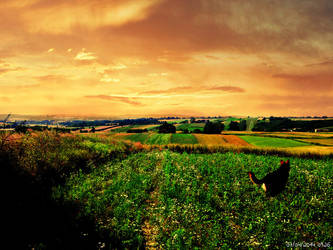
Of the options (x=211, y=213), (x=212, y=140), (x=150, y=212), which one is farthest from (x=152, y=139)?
(x=211, y=213)

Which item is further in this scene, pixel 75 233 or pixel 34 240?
pixel 75 233

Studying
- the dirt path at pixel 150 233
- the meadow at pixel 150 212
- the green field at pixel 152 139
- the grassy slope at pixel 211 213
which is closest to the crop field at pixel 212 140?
the green field at pixel 152 139

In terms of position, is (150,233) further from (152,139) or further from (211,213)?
(152,139)

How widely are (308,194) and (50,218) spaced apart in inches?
441

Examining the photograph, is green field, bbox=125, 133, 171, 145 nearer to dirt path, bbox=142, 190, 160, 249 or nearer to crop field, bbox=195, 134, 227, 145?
crop field, bbox=195, 134, 227, 145

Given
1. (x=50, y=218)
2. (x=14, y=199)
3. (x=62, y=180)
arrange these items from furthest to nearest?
1. (x=62, y=180)
2. (x=14, y=199)
3. (x=50, y=218)

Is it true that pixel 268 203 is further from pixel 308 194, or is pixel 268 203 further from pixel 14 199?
pixel 14 199

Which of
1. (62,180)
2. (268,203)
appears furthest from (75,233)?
(268,203)

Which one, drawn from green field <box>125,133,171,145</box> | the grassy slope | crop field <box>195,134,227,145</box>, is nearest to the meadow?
the grassy slope

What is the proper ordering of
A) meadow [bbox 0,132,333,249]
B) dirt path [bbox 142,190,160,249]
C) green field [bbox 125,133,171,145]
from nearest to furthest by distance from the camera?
meadow [bbox 0,132,333,249] → dirt path [bbox 142,190,160,249] → green field [bbox 125,133,171,145]

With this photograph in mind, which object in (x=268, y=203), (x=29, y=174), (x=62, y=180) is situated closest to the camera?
(x=268, y=203)

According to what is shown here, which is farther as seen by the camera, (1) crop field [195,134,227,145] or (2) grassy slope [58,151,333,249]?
(1) crop field [195,134,227,145]

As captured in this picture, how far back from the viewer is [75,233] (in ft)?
15.6

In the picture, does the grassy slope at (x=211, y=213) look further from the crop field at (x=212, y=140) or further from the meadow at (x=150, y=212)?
the crop field at (x=212, y=140)
